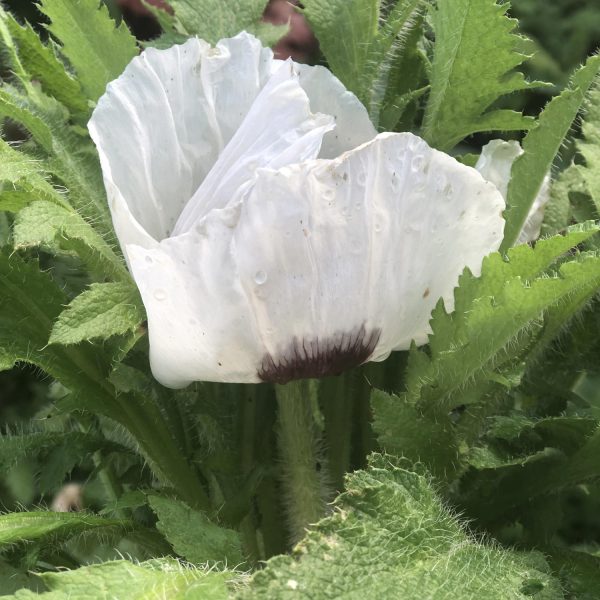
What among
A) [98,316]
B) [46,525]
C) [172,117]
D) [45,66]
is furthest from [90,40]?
[46,525]

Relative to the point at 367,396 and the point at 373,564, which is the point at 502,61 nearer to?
the point at 367,396

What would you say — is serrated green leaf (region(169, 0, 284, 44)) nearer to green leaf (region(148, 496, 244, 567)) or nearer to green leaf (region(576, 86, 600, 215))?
green leaf (region(576, 86, 600, 215))

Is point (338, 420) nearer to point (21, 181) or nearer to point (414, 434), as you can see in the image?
point (414, 434)

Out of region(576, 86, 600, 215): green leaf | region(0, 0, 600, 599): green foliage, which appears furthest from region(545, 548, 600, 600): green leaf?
region(576, 86, 600, 215): green leaf

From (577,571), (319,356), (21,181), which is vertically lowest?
(577,571)

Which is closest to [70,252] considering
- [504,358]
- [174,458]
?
[174,458]

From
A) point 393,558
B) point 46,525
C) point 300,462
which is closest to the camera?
point 393,558

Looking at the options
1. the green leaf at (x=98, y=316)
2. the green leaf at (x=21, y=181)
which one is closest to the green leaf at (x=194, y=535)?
the green leaf at (x=98, y=316)
